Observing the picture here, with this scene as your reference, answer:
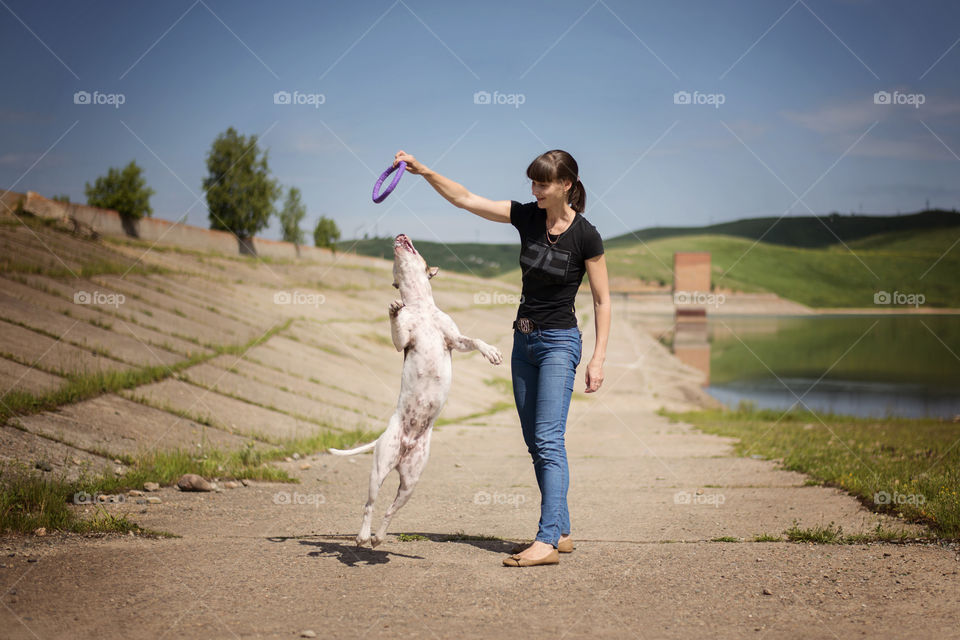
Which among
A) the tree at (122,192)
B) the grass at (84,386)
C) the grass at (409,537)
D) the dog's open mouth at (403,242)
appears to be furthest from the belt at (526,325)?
the tree at (122,192)

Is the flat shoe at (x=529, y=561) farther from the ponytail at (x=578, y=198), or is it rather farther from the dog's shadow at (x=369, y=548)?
the ponytail at (x=578, y=198)

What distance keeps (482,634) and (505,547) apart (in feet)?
5.17

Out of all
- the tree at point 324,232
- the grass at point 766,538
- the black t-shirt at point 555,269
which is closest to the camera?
the black t-shirt at point 555,269

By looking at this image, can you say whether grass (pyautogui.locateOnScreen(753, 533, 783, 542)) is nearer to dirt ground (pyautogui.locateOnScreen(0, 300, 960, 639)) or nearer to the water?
dirt ground (pyautogui.locateOnScreen(0, 300, 960, 639))

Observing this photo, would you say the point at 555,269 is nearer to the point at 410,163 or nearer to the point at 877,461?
the point at 410,163

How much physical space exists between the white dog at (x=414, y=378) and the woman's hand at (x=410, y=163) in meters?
0.45

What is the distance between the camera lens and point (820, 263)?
5935 inches

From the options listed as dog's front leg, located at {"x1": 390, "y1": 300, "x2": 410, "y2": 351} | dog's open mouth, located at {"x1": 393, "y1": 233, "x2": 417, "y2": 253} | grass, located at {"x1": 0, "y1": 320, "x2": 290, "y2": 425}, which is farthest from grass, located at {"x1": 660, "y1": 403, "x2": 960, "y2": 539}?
grass, located at {"x1": 0, "y1": 320, "x2": 290, "y2": 425}

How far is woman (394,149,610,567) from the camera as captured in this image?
4957mm

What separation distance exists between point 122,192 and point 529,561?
120 ft

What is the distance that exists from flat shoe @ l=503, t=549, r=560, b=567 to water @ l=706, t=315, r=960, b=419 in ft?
68.9

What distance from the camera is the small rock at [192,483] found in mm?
7242

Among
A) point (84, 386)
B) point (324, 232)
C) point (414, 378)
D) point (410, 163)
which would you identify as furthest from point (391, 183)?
point (324, 232)

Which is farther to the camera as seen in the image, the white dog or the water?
the water
